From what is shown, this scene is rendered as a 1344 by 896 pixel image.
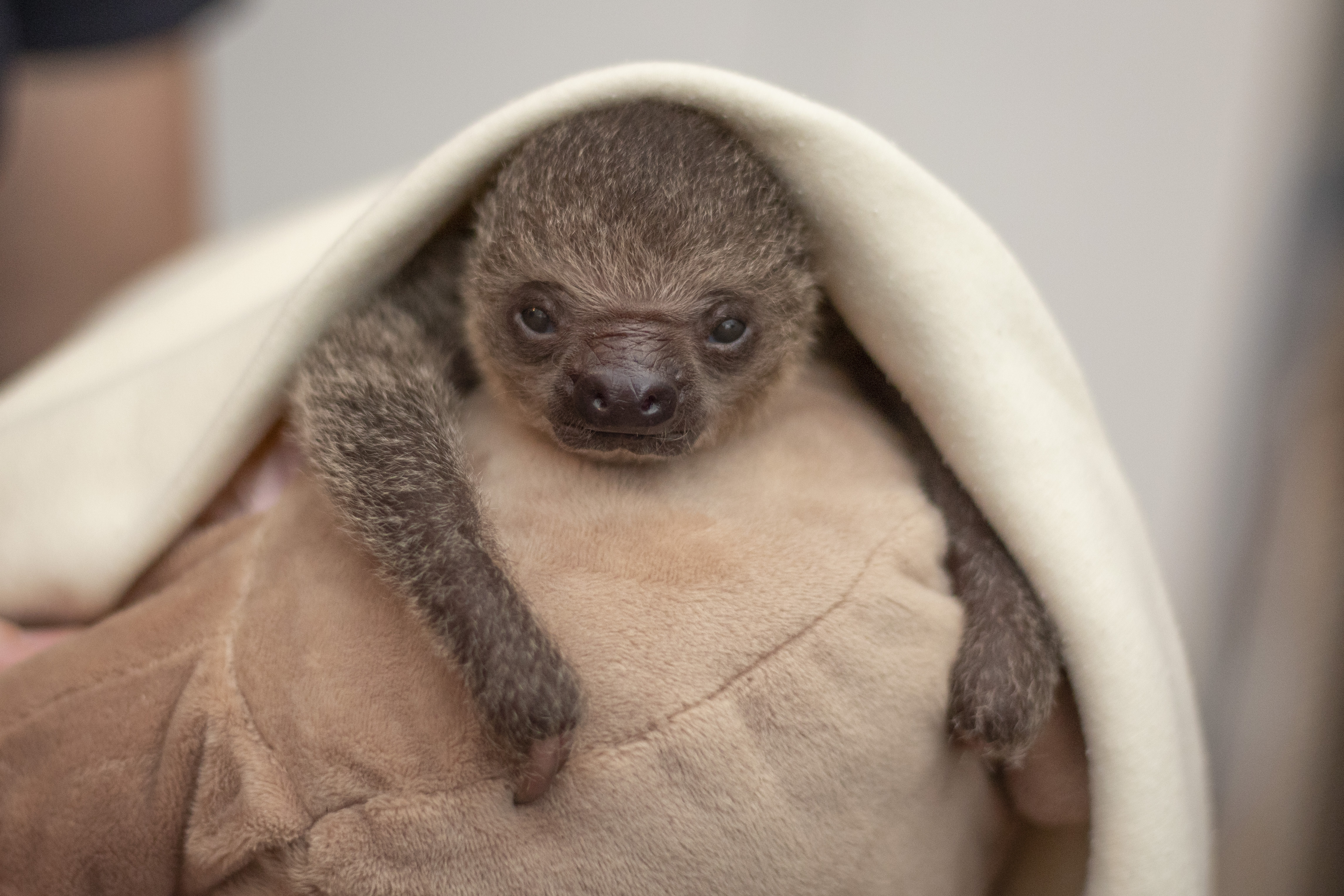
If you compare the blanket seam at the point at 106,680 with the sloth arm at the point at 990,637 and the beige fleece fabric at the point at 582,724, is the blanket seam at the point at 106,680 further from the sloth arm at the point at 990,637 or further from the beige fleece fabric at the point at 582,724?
the sloth arm at the point at 990,637

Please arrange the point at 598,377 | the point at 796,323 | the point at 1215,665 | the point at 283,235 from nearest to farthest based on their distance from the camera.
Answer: the point at 598,377 → the point at 796,323 → the point at 283,235 → the point at 1215,665

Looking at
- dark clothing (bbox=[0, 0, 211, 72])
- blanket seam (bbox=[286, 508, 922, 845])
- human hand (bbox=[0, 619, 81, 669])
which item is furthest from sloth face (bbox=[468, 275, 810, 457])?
dark clothing (bbox=[0, 0, 211, 72])

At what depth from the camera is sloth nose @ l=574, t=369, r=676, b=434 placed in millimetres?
904

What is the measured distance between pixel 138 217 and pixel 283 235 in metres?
1.27

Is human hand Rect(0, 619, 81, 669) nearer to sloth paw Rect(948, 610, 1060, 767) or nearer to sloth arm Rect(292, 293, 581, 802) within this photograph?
sloth arm Rect(292, 293, 581, 802)

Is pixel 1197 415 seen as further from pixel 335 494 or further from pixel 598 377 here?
pixel 335 494

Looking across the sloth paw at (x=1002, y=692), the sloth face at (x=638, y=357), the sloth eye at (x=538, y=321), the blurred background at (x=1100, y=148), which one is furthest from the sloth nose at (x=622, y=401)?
the blurred background at (x=1100, y=148)

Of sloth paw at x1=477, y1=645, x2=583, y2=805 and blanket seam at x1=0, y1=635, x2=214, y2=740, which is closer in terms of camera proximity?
sloth paw at x1=477, y1=645, x2=583, y2=805

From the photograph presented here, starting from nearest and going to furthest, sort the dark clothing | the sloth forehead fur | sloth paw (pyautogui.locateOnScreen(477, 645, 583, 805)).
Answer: sloth paw (pyautogui.locateOnScreen(477, 645, 583, 805))
the sloth forehead fur
the dark clothing

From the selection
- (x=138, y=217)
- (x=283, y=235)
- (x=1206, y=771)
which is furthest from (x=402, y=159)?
(x=1206, y=771)

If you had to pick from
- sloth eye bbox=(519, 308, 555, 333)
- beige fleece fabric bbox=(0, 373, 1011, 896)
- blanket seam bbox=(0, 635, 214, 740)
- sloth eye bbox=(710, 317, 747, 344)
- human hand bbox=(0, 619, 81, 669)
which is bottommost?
human hand bbox=(0, 619, 81, 669)

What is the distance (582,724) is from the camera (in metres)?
0.75

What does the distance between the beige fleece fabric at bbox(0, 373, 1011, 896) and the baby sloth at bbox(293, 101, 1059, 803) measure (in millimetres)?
37

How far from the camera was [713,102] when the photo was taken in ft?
3.19
